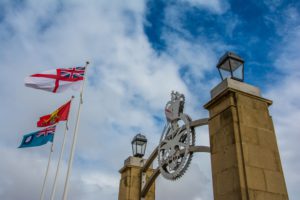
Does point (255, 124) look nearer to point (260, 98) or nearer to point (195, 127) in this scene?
point (260, 98)

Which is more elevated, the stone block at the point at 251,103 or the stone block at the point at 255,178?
the stone block at the point at 251,103

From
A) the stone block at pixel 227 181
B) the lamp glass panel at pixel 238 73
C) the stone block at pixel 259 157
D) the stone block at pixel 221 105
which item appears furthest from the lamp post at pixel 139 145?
the stone block at pixel 259 157

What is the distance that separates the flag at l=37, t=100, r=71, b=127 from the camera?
40.7 ft

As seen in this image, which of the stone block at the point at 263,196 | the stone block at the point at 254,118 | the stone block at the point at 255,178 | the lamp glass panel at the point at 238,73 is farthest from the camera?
the lamp glass panel at the point at 238,73

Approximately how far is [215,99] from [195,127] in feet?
6.30

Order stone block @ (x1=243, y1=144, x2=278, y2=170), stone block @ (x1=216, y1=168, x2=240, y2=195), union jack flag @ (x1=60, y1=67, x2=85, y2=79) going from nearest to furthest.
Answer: stone block @ (x1=216, y1=168, x2=240, y2=195) < stone block @ (x1=243, y1=144, x2=278, y2=170) < union jack flag @ (x1=60, y1=67, x2=85, y2=79)

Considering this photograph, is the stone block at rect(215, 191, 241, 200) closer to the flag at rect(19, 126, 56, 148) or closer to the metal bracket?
the metal bracket

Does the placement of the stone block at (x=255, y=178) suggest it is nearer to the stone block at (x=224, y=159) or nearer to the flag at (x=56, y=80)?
the stone block at (x=224, y=159)

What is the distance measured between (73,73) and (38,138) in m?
3.87

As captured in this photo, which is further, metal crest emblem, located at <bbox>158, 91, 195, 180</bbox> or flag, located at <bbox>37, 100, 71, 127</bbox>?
flag, located at <bbox>37, 100, 71, 127</bbox>

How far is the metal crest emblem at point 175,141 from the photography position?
8.06 metres

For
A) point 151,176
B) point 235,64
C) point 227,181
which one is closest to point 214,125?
point 227,181

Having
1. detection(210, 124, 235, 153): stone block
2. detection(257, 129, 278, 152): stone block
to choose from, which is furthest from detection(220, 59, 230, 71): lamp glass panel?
detection(257, 129, 278, 152): stone block

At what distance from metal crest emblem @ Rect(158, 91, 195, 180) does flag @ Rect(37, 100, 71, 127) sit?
478 cm
